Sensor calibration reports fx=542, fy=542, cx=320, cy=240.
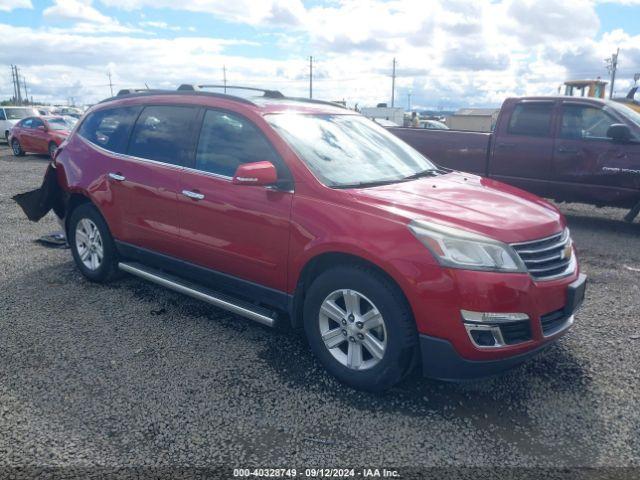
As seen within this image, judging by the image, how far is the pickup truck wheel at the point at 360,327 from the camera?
122 inches

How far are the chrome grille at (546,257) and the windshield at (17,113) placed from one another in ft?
84.0

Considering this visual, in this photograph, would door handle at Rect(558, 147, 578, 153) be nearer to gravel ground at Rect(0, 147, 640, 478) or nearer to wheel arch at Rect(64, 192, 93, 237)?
gravel ground at Rect(0, 147, 640, 478)

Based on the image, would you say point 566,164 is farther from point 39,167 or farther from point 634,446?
point 39,167

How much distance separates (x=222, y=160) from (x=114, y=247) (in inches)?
67.4

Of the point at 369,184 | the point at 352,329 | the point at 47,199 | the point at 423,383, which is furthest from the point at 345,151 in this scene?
the point at 47,199

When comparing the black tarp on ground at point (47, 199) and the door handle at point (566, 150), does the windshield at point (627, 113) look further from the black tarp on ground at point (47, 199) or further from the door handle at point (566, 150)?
the black tarp on ground at point (47, 199)

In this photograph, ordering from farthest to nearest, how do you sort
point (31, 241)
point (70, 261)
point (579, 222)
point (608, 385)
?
point (579, 222)
point (31, 241)
point (70, 261)
point (608, 385)

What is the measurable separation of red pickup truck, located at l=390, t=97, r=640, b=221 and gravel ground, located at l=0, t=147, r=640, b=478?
351 cm

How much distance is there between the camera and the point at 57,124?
1809 cm

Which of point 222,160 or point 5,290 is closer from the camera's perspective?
point 222,160

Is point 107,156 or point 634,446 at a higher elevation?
point 107,156

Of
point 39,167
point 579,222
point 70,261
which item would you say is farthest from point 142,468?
point 39,167

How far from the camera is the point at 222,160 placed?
4.09 meters

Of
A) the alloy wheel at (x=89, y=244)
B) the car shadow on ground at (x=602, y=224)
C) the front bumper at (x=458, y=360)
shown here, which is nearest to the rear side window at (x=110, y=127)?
the alloy wheel at (x=89, y=244)
